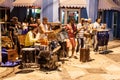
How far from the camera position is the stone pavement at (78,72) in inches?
397

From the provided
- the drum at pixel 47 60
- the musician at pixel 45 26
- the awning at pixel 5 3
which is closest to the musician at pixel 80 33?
the musician at pixel 45 26

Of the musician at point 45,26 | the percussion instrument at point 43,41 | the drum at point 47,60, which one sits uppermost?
the musician at point 45,26

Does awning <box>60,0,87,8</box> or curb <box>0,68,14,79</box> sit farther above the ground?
awning <box>60,0,87,8</box>

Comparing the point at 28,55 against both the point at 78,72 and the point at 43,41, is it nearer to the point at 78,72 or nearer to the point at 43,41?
the point at 43,41

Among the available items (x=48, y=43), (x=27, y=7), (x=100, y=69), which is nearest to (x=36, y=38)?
(x=48, y=43)

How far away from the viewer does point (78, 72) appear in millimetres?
10922

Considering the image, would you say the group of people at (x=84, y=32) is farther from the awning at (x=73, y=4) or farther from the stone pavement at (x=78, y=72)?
the awning at (x=73, y=4)

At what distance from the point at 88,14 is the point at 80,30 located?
714 centimetres

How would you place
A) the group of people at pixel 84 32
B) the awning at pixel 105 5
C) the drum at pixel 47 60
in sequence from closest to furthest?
the drum at pixel 47 60
the group of people at pixel 84 32
the awning at pixel 105 5

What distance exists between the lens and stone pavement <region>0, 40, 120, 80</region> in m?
10.1

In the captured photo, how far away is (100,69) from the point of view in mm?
11609

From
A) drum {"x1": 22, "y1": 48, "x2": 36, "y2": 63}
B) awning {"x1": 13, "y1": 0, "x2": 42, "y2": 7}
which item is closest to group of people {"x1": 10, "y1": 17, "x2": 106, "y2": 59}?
drum {"x1": 22, "y1": 48, "x2": 36, "y2": 63}

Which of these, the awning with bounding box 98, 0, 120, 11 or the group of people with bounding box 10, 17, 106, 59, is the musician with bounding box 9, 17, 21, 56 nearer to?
the group of people with bounding box 10, 17, 106, 59

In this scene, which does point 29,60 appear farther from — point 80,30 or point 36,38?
point 80,30
